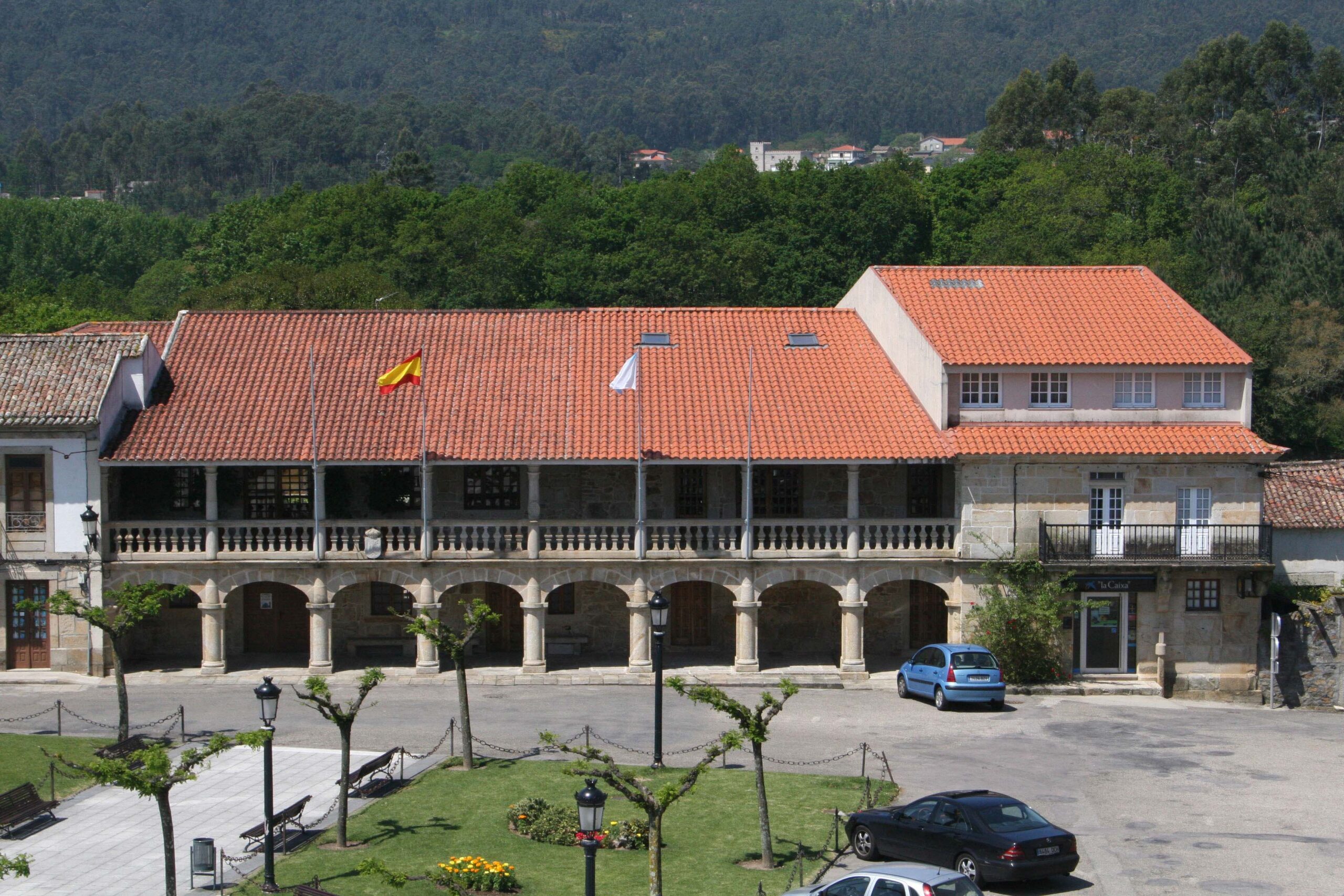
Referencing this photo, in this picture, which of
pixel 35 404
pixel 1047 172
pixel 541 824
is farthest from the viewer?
pixel 1047 172

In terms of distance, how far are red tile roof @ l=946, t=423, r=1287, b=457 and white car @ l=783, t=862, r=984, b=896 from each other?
1841 cm

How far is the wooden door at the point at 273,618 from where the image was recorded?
1657 inches

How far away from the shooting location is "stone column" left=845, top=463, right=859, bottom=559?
39500 mm

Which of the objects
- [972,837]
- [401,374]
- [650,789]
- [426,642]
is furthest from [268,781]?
[401,374]

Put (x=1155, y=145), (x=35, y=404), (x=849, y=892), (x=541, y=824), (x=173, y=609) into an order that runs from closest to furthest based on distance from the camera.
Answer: (x=849, y=892)
(x=541, y=824)
(x=35, y=404)
(x=173, y=609)
(x=1155, y=145)

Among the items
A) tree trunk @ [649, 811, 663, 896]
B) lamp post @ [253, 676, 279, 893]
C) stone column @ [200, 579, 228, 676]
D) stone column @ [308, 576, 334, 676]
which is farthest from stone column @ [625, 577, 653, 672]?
tree trunk @ [649, 811, 663, 896]

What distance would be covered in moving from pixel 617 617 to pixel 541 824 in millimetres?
15187

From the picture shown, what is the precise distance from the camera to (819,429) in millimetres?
40031

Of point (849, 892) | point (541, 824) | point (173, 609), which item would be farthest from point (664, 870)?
point (173, 609)

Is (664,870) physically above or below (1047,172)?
below

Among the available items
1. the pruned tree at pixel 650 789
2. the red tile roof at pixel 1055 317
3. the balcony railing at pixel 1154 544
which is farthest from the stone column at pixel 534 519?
the pruned tree at pixel 650 789

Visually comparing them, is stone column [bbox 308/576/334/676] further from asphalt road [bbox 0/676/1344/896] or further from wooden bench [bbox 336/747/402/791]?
wooden bench [bbox 336/747/402/791]

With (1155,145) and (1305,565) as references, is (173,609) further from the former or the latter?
(1155,145)

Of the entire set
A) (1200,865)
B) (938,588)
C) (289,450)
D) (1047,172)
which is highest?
(1047,172)
